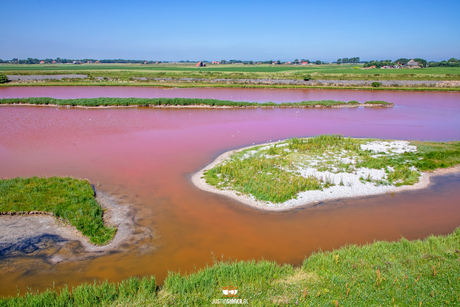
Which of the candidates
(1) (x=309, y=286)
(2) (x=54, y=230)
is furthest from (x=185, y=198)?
(1) (x=309, y=286)

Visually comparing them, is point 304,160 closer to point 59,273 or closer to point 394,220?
point 394,220

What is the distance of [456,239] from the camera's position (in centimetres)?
781

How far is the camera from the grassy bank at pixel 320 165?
10.9 metres

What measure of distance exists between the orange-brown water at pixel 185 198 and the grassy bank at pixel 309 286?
35.0 inches

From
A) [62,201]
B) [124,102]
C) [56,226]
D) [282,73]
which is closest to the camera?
[56,226]

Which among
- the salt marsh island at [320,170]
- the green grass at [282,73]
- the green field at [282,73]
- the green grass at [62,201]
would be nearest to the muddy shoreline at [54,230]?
the green grass at [62,201]

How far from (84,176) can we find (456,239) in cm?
1327

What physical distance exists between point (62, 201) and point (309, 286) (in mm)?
8056

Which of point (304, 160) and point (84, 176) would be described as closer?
point (84, 176)

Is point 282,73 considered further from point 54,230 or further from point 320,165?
point 54,230

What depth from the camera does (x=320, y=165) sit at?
12.9m

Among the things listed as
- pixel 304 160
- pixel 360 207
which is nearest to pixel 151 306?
pixel 360 207

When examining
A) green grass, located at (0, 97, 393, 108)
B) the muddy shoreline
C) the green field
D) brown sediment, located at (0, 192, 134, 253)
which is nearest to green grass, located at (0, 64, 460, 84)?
the green field

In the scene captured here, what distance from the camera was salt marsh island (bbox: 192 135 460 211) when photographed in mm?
10484
